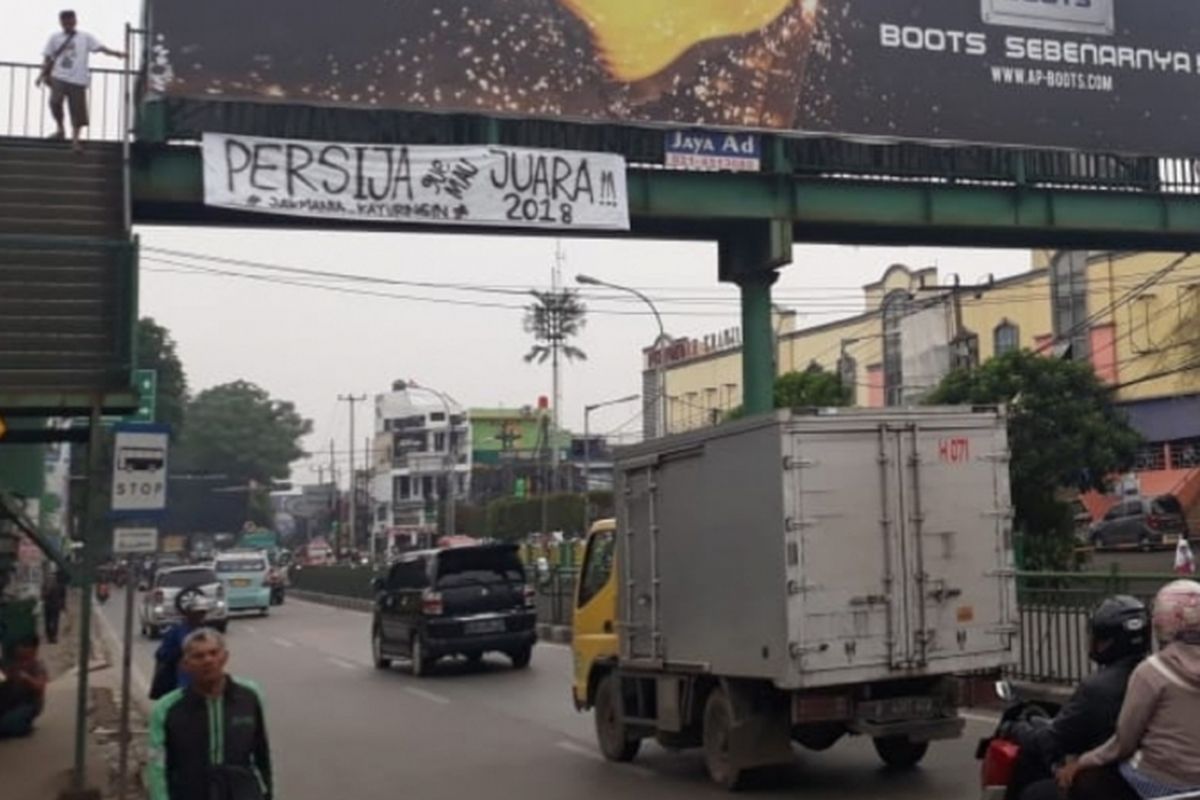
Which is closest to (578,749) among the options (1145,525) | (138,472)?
(138,472)

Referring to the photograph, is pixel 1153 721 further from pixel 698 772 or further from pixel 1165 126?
pixel 1165 126

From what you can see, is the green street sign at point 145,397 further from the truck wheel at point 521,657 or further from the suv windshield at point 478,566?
the truck wheel at point 521,657

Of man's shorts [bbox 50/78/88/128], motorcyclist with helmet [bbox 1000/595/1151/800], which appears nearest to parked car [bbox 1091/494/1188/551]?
man's shorts [bbox 50/78/88/128]

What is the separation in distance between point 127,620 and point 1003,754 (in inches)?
326

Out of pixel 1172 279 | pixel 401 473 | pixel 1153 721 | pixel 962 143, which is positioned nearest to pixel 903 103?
pixel 962 143

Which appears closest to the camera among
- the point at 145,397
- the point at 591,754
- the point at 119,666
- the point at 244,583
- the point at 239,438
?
the point at 591,754

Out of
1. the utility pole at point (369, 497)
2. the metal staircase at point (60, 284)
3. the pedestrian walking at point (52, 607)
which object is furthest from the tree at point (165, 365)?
the metal staircase at point (60, 284)

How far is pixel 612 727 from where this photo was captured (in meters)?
13.1

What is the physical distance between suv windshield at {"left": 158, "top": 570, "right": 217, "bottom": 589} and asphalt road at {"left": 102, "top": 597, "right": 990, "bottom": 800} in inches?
→ 475

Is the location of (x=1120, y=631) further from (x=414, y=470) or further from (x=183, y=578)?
(x=414, y=470)

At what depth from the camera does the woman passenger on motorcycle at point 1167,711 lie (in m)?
4.79

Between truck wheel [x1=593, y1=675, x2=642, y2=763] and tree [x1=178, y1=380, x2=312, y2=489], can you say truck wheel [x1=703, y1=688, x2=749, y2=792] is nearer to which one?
truck wheel [x1=593, y1=675, x2=642, y2=763]

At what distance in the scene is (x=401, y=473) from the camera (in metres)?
113

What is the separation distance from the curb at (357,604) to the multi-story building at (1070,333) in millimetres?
12975
